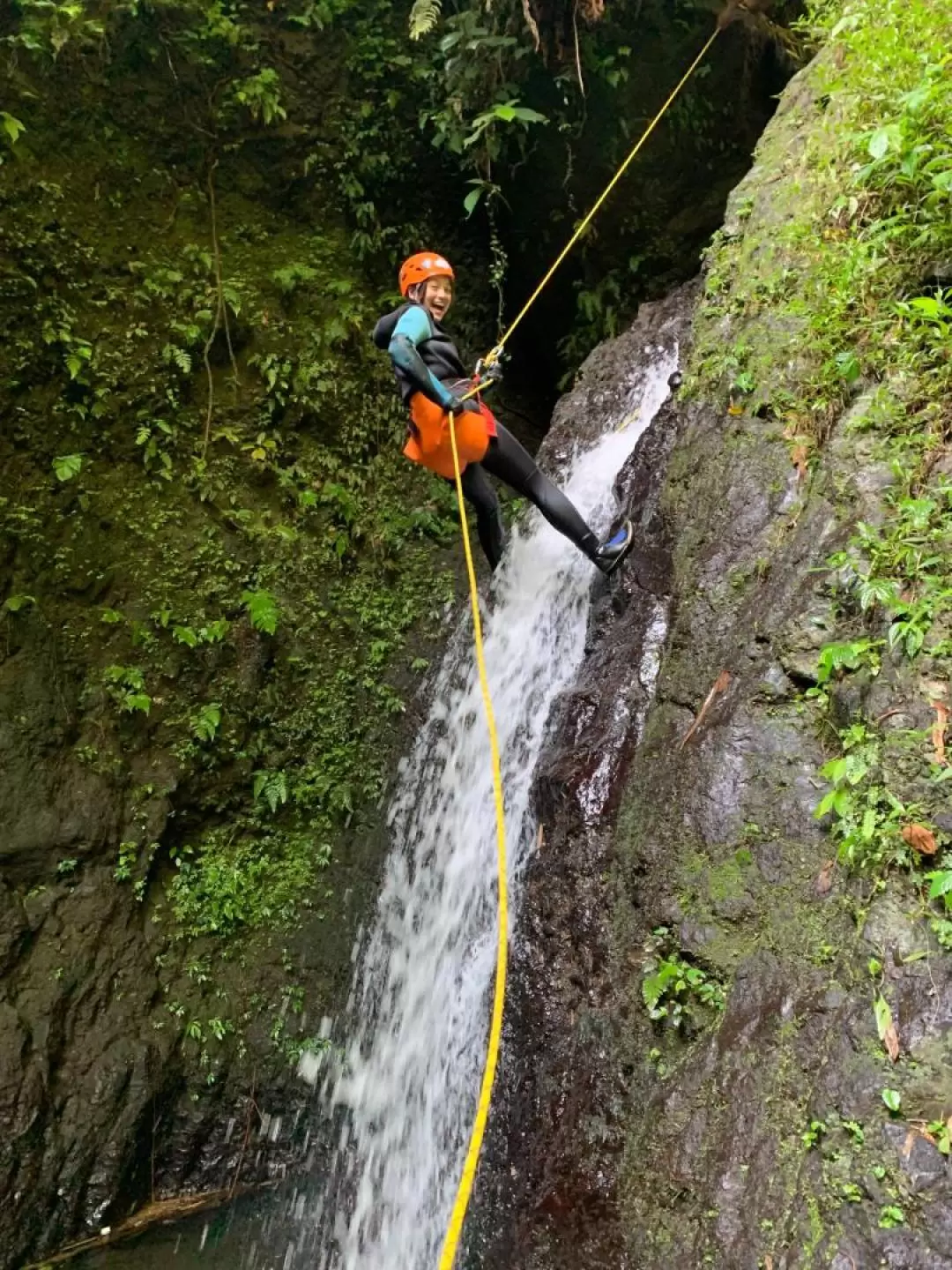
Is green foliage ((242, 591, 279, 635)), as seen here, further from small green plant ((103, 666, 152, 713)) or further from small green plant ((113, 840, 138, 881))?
small green plant ((113, 840, 138, 881))

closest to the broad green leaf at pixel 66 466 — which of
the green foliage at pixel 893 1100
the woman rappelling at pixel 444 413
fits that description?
the woman rappelling at pixel 444 413

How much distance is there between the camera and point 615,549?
13.9 feet

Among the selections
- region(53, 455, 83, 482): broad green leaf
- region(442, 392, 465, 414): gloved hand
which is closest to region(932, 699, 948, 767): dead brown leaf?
region(442, 392, 465, 414): gloved hand

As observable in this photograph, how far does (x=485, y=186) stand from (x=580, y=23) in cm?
132

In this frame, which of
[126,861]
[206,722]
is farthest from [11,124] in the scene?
[126,861]

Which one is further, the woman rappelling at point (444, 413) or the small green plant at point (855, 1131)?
the woman rappelling at point (444, 413)

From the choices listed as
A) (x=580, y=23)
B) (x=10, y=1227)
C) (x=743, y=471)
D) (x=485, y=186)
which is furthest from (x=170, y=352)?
(x=10, y=1227)

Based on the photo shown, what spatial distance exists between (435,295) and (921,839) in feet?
12.1

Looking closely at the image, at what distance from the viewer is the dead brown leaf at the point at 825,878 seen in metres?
2.33

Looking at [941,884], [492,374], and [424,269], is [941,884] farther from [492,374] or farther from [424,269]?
[424,269]

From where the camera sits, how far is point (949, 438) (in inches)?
106

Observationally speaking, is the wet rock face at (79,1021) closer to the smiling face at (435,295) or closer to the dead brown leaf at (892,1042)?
the smiling face at (435,295)

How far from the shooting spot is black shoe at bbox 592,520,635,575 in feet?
13.9

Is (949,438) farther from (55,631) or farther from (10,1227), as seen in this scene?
(10,1227)
